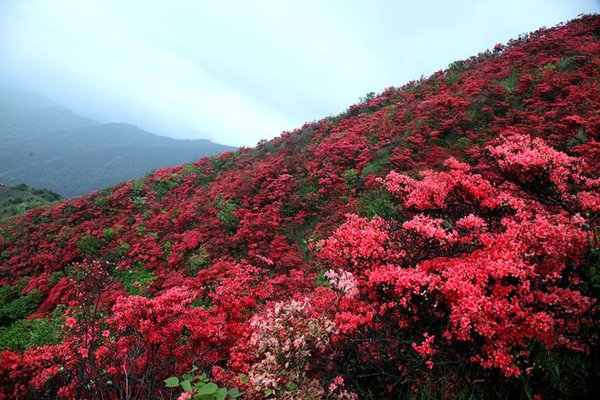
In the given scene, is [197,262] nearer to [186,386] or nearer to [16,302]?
[16,302]

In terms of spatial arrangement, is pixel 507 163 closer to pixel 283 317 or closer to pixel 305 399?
pixel 283 317

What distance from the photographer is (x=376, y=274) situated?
3.84 metres

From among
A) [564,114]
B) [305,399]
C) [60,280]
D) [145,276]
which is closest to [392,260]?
[305,399]

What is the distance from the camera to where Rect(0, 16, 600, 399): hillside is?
3.32 metres

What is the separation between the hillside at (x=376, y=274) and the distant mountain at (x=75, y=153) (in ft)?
237

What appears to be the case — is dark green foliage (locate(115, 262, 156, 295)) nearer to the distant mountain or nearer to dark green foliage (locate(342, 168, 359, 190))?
dark green foliage (locate(342, 168, 359, 190))

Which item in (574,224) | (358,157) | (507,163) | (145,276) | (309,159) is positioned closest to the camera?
(574,224)

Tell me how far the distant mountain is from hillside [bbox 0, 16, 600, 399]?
72.3 meters

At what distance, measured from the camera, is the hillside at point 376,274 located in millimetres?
3316

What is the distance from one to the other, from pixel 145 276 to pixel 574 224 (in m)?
13.2

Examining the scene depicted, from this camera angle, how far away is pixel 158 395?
504 centimetres

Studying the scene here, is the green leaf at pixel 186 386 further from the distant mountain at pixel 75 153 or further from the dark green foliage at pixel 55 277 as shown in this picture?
the distant mountain at pixel 75 153

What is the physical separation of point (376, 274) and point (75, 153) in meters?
140

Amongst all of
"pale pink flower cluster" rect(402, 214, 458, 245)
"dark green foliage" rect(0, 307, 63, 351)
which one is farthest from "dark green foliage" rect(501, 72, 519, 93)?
"dark green foliage" rect(0, 307, 63, 351)
